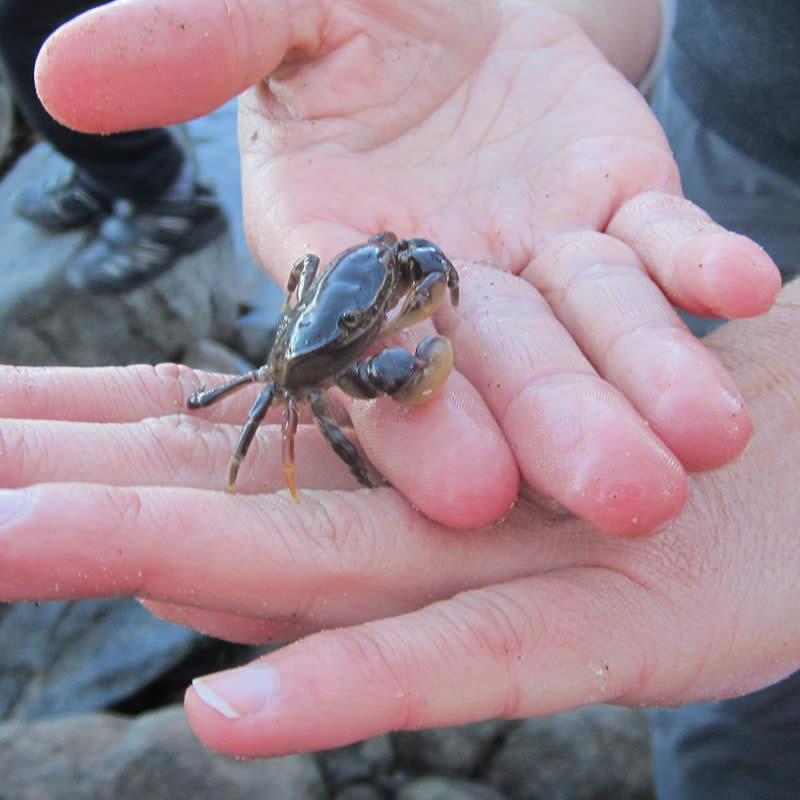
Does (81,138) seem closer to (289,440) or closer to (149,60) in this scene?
(149,60)

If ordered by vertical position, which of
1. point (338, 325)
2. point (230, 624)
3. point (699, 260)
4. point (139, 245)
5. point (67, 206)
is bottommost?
point (139, 245)

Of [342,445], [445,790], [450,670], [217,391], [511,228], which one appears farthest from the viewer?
[445,790]

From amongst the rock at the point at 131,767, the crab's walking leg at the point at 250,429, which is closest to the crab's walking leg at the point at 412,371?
the crab's walking leg at the point at 250,429

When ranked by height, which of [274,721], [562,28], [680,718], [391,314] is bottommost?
[680,718]

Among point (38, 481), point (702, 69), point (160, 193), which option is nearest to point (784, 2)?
point (702, 69)

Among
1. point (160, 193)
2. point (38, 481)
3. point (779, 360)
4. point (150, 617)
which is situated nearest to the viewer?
point (38, 481)

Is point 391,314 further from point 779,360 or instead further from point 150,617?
point 150,617

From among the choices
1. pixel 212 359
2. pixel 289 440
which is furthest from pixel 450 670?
pixel 212 359
